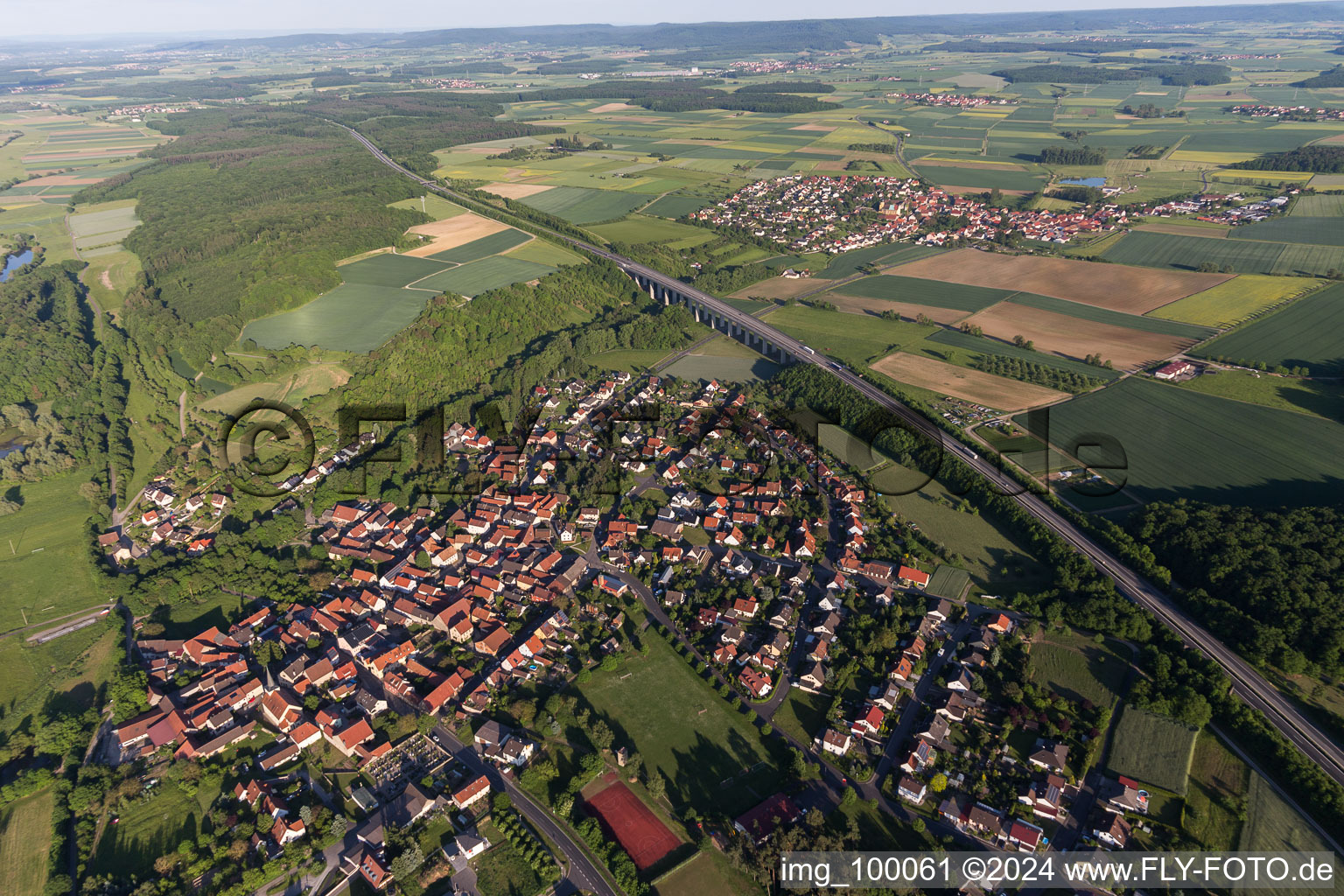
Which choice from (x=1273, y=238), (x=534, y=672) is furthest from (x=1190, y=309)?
(x=534, y=672)

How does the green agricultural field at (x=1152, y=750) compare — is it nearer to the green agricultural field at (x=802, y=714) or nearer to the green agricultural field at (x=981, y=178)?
the green agricultural field at (x=802, y=714)

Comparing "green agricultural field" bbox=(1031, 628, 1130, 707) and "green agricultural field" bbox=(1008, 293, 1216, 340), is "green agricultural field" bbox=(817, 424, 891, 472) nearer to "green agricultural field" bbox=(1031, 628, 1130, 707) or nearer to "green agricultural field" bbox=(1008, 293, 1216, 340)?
"green agricultural field" bbox=(1031, 628, 1130, 707)

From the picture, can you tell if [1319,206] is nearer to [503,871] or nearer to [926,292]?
Result: [926,292]

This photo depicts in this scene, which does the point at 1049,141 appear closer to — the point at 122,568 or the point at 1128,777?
the point at 1128,777

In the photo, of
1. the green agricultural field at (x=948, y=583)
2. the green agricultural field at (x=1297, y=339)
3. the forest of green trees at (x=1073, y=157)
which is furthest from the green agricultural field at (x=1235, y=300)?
the forest of green trees at (x=1073, y=157)

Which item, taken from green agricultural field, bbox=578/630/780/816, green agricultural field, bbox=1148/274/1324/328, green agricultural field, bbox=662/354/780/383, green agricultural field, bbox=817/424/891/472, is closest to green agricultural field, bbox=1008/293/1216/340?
green agricultural field, bbox=1148/274/1324/328

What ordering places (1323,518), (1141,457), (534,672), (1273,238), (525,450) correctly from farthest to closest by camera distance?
(1273,238) < (525,450) < (1141,457) < (1323,518) < (534,672)
